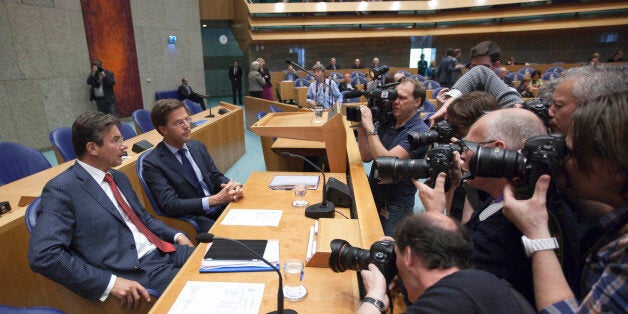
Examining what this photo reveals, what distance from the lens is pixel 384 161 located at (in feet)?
4.85

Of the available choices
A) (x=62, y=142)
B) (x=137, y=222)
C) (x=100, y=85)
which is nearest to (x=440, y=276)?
(x=137, y=222)

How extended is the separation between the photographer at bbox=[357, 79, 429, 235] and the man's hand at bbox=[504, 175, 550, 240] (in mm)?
1161

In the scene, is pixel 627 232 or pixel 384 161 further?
pixel 384 161

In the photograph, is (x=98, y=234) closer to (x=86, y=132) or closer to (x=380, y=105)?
(x=86, y=132)

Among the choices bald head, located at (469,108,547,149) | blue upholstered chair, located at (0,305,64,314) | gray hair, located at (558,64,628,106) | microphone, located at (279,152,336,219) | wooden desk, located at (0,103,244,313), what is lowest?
wooden desk, located at (0,103,244,313)

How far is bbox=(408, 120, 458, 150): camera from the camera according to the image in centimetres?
176

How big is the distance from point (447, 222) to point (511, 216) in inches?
6.9

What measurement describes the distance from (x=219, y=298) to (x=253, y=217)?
2.21 ft

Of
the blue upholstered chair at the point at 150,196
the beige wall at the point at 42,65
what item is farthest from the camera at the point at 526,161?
the beige wall at the point at 42,65

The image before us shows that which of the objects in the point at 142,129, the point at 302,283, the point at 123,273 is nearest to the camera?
the point at 302,283

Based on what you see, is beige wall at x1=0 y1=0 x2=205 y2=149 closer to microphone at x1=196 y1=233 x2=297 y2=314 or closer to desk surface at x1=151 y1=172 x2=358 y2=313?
desk surface at x1=151 y1=172 x2=358 y2=313

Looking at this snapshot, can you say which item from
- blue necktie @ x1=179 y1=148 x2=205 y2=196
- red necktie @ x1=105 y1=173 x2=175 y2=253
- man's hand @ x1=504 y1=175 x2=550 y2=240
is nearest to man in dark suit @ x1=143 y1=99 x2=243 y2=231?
blue necktie @ x1=179 y1=148 x2=205 y2=196

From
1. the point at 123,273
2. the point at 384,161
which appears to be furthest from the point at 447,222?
the point at 123,273

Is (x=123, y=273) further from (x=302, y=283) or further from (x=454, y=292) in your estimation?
(x=454, y=292)
